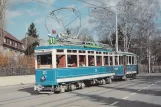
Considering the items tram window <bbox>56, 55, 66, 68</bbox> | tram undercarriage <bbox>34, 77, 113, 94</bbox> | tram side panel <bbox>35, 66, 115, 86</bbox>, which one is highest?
tram window <bbox>56, 55, 66, 68</bbox>

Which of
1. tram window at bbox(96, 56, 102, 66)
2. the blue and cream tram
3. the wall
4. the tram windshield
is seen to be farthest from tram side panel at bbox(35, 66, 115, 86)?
the wall

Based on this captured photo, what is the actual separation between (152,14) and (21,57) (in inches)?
1067

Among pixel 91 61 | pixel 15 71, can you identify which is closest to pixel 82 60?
pixel 91 61

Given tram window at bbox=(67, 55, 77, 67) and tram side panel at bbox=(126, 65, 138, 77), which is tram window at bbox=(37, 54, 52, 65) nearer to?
tram window at bbox=(67, 55, 77, 67)

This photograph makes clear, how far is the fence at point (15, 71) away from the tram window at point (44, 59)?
49.3 ft

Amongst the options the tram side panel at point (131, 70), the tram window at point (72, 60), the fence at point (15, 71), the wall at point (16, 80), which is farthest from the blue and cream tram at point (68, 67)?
the fence at point (15, 71)

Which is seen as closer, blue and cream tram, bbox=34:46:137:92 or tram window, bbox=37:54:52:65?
blue and cream tram, bbox=34:46:137:92

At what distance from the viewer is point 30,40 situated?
10406 cm

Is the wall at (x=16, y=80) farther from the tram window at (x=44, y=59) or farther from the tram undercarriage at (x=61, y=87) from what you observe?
the tram window at (x=44, y=59)

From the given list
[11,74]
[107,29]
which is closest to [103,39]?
[107,29]

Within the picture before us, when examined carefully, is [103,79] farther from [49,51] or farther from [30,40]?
[30,40]

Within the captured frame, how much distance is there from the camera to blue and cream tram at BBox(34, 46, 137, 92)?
890 inches

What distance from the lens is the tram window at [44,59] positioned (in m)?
23.0

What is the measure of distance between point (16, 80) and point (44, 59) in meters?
15.2
